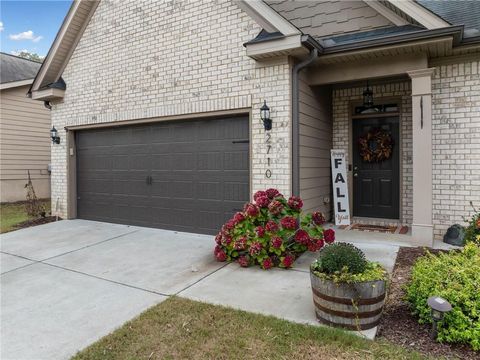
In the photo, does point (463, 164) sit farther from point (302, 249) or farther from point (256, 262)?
point (256, 262)

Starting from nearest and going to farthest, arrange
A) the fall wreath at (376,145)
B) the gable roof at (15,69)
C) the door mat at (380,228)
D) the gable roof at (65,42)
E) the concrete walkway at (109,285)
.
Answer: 1. the concrete walkway at (109,285)
2. the door mat at (380,228)
3. the fall wreath at (376,145)
4. the gable roof at (65,42)
5. the gable roof at (15,69)

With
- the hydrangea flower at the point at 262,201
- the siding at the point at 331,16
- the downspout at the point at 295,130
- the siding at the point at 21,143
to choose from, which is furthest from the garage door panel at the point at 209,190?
the siding at the point at 21,143

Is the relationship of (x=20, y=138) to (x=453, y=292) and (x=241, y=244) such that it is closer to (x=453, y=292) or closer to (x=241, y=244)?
(x=241, y=244)

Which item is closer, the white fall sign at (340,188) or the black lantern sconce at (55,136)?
the white fall sign at (340,188)

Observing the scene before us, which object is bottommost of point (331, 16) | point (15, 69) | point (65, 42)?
point (331, 16)

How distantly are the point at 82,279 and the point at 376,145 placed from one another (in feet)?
18.9

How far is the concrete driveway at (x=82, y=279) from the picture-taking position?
3020mm

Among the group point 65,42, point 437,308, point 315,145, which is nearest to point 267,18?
point 315,145

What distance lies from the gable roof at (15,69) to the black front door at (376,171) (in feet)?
40.6

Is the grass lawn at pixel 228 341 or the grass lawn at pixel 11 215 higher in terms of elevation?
the grass lawn at pixel 11 215

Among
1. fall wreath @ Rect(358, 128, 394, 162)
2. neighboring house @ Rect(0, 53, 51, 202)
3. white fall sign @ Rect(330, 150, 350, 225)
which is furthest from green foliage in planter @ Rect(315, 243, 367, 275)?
neighboring house @ Rect(0, 53, 51, 202)

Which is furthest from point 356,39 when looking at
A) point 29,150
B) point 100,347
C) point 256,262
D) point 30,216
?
point 29,150

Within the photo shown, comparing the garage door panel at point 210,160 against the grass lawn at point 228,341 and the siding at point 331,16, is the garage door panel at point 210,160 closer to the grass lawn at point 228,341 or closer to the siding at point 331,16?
the siding at point 331,16

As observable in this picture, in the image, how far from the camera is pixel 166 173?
7105mm
